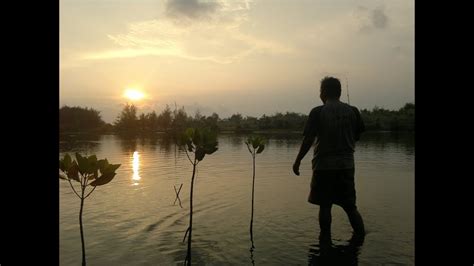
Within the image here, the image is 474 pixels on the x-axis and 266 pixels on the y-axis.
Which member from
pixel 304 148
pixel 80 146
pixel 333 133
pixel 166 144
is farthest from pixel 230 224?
pixel 166 144

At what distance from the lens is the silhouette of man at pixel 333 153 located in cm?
571

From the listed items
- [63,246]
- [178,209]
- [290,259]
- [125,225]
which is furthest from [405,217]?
[63,246]

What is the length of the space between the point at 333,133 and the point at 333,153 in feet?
0.90

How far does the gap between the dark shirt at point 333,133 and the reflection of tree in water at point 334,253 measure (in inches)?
40.3

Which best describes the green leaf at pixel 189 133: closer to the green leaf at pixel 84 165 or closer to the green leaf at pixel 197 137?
the green leaf at pixel 197 137

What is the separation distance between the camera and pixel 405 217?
7.39 metres

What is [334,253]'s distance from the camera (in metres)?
5.23

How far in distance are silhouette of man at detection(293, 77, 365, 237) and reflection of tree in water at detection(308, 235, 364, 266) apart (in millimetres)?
232

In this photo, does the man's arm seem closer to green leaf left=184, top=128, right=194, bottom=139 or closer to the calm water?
the calm water

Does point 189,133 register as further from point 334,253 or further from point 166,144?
point 166,144
